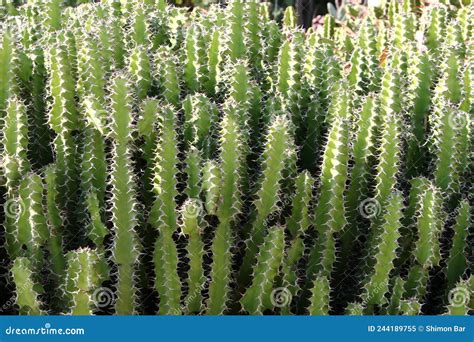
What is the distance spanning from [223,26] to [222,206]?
109 cm

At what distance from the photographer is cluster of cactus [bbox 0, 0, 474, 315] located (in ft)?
8.29

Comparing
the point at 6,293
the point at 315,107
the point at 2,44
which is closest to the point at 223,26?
the point at 315,107

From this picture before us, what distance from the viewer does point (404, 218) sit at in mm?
2730
